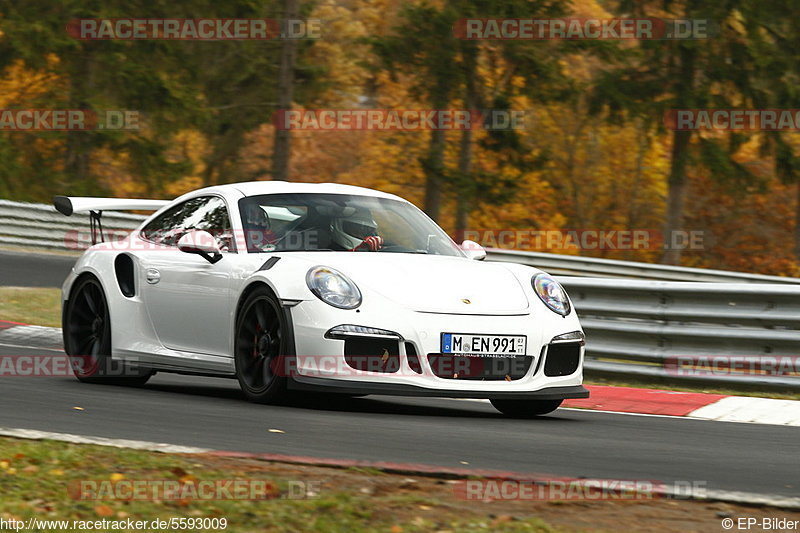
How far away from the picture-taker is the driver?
26.8 ft

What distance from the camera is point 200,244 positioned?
26.0 ft

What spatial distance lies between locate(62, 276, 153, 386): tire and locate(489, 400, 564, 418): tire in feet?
8.50

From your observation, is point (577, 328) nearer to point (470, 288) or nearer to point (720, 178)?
point (470, 288)

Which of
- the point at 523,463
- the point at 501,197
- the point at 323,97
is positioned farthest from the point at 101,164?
the point at 523,463

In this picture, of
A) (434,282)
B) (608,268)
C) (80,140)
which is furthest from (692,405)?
(80,140)

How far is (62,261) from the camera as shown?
852 inches

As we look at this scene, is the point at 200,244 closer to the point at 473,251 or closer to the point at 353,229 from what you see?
the point at 353,229

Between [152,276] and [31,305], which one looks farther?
[31,305]

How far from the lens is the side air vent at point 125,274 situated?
29.2 feet

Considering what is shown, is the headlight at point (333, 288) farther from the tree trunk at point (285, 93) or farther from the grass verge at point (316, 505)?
the tree trunk at point (285, 93)

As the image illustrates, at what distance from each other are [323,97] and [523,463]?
1192 inches

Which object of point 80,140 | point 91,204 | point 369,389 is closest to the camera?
point 369,389

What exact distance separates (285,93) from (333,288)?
1686 centimetres

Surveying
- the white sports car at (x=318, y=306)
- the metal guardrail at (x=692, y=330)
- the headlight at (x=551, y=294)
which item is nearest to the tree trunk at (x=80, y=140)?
the metal guardrail at (x=692, y=330)
